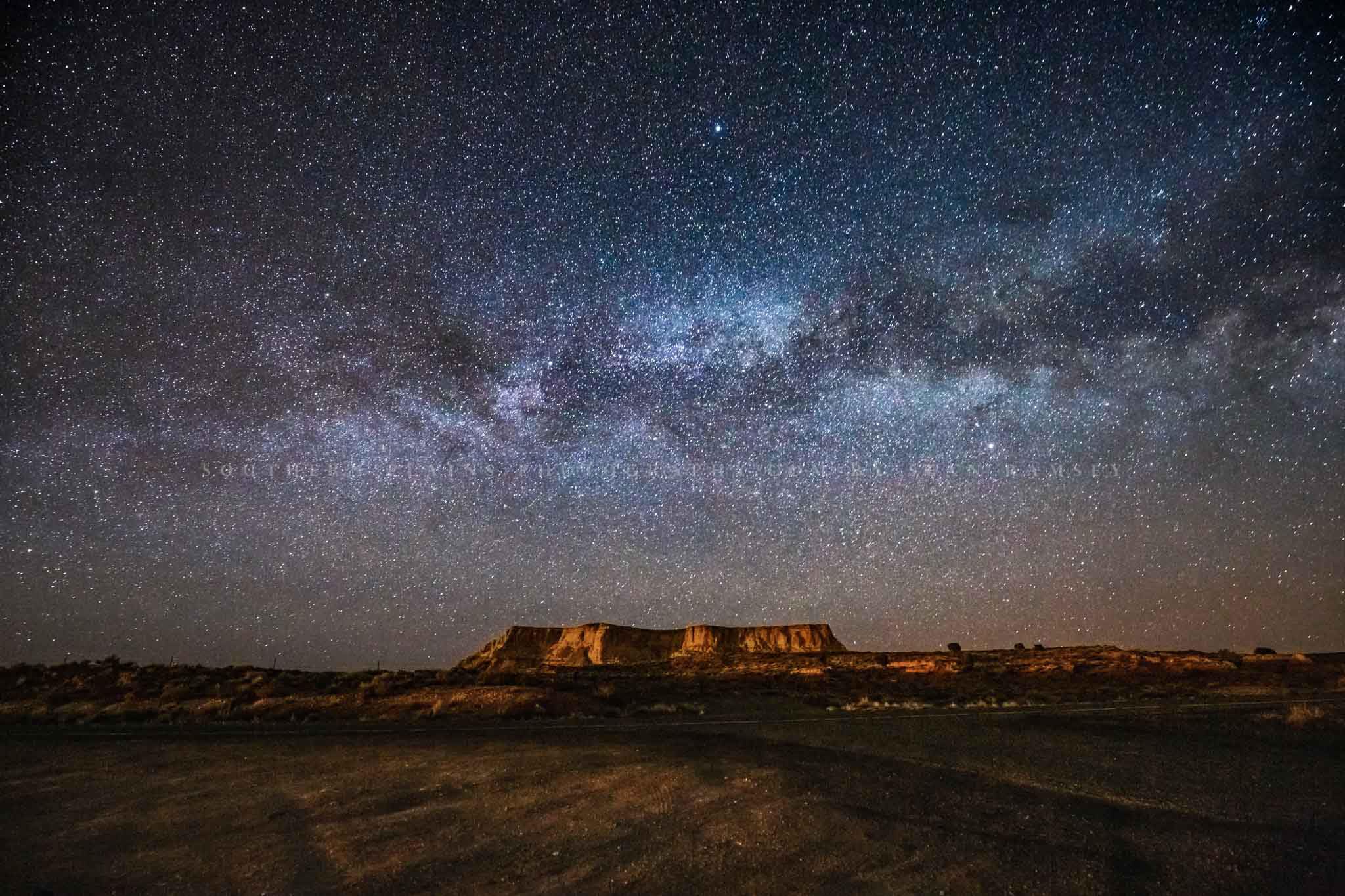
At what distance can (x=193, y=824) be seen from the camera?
671 cm

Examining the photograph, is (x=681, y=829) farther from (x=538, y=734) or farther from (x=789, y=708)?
(x=789, y=708)

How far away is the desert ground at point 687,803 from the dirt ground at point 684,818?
40mm

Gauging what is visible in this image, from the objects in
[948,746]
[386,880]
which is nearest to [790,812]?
[386,880]

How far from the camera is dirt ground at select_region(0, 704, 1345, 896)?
5070 millimetres

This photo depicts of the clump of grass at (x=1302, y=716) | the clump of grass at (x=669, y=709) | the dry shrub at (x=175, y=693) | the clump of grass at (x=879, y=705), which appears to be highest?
the dry shrub at (x=175, y=693)

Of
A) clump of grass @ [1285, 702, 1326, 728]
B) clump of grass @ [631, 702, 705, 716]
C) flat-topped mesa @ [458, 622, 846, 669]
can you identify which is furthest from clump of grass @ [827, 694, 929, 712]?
flat-topped mesa @ [458, 622, 846, 669]

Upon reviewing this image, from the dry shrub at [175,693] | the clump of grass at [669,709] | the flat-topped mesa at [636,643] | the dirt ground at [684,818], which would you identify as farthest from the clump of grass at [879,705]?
the flat-topped mesa at [636,643]

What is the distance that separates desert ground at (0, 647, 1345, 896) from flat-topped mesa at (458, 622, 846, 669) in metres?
63.6

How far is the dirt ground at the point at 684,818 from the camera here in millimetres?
5070

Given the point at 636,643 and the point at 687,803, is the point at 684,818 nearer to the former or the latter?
the point at 687,803

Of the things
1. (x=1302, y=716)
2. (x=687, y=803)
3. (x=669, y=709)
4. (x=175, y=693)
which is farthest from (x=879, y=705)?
(x=175, y=693)

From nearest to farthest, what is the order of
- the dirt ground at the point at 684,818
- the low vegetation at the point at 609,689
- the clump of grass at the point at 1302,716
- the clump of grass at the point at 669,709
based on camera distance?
the dirt ground at the point at 684,818 < the clump of grass at the point at 1302,716 < the low vegetation at the point at 609,689 < the clump of grass at the point at 669,709

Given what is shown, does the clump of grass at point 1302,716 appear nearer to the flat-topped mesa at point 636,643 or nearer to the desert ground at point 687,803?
the desert ground at point 687,803

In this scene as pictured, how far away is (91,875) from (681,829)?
4.99 meters
